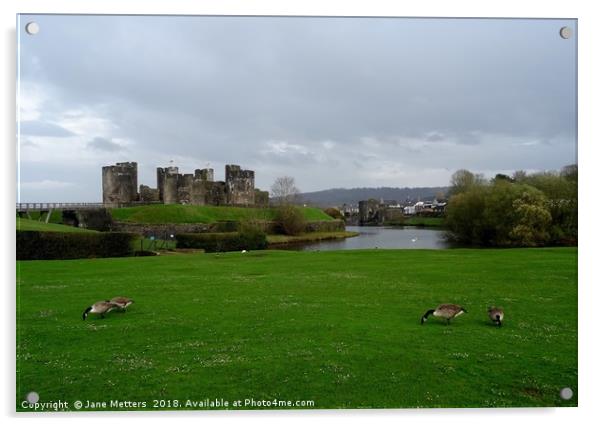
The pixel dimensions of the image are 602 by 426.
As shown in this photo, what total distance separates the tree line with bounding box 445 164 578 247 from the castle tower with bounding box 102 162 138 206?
19.7ft

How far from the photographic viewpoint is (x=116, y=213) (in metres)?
10.6

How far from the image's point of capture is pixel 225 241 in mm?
10242

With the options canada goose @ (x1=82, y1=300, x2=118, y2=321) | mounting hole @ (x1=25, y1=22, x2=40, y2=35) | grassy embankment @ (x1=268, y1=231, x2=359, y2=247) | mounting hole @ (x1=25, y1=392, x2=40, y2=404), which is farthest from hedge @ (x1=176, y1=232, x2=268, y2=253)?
mounting hole @ (x1=25, y1=22, x2=40, y2=35)

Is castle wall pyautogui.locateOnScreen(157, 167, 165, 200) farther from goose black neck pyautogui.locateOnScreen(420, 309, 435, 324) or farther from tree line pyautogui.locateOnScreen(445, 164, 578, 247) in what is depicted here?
goose black neck pyautogui.locateOnScreen(420, 309, 435, 324)

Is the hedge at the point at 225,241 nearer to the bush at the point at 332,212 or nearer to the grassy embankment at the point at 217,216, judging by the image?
the grassy embankment at the point at 217,216

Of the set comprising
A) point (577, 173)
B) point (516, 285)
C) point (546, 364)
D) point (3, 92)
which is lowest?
point (546, 364)

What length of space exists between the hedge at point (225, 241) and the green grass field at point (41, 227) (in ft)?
6.68

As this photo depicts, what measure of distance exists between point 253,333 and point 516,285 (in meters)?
4.66

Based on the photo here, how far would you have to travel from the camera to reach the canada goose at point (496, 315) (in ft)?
22.1

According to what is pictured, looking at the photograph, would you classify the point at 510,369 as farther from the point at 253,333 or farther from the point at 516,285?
the point at 253,333

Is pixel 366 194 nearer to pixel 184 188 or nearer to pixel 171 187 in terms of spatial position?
pixel 171 187

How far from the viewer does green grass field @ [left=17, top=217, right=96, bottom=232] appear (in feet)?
24.3

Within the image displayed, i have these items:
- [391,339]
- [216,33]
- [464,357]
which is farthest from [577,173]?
[216,33]

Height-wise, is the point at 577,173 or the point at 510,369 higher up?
the point at 577,173
